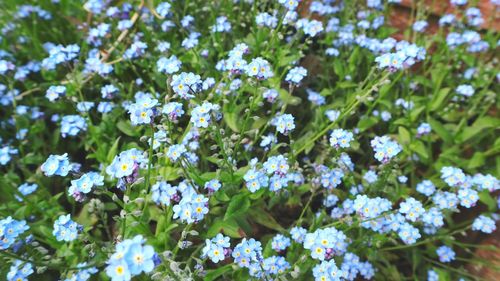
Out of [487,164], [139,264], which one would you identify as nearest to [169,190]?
[139,264]

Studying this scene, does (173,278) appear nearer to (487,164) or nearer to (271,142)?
(271,142)

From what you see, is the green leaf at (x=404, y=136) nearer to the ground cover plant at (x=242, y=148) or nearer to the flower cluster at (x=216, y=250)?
the ground cover plant at (x=242, y=148)

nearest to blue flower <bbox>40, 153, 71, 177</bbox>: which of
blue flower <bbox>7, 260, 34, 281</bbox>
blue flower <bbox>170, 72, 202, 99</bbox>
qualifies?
blue flower <bbox>7, 260, 34, 281</bbox>

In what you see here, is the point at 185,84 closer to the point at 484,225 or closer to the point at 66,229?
the point at 66,229

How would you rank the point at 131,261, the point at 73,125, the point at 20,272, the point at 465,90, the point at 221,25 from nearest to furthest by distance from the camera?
1. the point at 131,261
2. the point at 20,272
3. the point at 73,125
4. the point at 221,25
5. the point at 465,90

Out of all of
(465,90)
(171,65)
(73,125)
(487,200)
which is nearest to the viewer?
(171,65)

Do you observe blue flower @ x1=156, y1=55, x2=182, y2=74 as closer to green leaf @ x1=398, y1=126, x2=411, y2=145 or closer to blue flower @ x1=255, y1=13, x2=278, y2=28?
blue flower @ x1=255, y1=13, x2=278, y2=28

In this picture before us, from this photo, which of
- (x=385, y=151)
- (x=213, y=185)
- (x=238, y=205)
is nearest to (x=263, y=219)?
(x=238, y=205)
